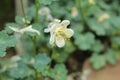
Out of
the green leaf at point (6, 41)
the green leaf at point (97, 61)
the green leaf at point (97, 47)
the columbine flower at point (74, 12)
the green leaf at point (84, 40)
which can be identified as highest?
the green leaf at point (6, 41)

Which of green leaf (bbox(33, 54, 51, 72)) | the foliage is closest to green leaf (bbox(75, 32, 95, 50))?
the foliage

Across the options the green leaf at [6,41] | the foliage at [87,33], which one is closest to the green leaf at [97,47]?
the foliage at [87,33]

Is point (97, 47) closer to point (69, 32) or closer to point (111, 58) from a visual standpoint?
point (111, 58)

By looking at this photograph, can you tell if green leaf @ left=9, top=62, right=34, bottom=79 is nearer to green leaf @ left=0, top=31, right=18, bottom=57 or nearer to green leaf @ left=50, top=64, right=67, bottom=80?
green leaf @ left=50, top=64, right=67, bottom=80

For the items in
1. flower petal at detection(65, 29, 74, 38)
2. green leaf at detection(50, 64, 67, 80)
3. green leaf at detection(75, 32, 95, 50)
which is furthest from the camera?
green leaf at detection(75, 32, 95, 50)

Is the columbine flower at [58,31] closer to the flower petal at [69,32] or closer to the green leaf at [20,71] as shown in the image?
the flower petal at [69,32]

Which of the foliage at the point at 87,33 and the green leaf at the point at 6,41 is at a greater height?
the green leaf at the point at 6,41
